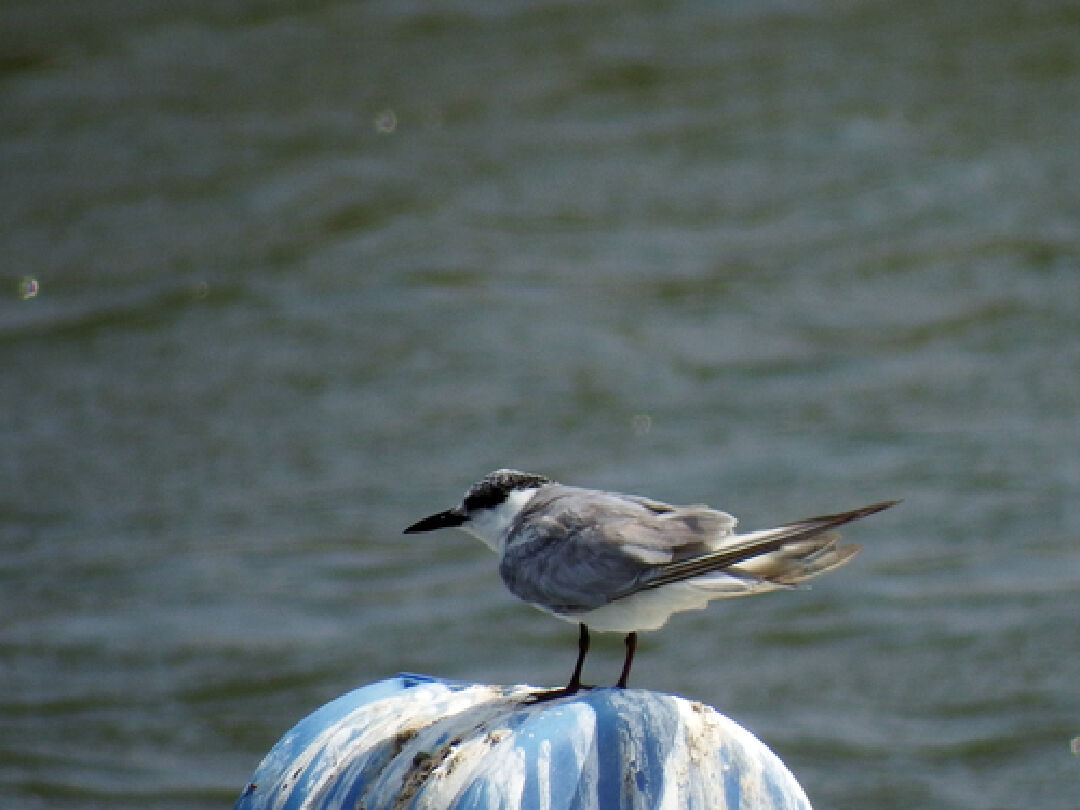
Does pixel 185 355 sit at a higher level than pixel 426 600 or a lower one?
higher

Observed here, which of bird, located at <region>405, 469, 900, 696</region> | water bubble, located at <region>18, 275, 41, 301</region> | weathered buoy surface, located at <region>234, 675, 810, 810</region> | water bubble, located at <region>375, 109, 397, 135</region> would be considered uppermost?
water bubble, located at <region>375, 109, 397, 135</region>

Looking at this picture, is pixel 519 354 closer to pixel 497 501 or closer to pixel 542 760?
pixel 497 501

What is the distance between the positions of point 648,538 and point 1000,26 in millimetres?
13152

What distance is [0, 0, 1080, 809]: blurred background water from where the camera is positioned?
10.5 m

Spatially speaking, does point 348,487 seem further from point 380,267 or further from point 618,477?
point 380,267

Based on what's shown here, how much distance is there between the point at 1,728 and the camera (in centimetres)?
1041

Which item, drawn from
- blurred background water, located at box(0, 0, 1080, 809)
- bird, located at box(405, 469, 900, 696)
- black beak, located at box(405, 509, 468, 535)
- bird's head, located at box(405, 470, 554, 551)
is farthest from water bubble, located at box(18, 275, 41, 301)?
bird, located at box(405, 469, 900, 696)

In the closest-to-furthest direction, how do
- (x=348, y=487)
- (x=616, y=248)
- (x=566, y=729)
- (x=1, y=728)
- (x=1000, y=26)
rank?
1. (x=566, y=729)
2. (x=1, y=728)
3. (x=348, y=487)
4. (x=616, y=248)
5. (x=1000, y=26)

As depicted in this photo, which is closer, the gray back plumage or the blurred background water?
the gray back plumage

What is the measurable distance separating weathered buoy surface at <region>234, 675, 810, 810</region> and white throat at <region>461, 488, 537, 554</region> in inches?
20.6

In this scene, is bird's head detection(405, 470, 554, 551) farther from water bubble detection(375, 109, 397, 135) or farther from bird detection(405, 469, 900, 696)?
water bubble detection(375, 109, 397, 135)

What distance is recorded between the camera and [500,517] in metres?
5.58

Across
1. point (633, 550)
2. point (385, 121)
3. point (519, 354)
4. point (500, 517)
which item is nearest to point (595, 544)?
point (633, 550)

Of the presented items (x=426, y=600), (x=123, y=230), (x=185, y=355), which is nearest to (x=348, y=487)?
(x=426, y=600)
